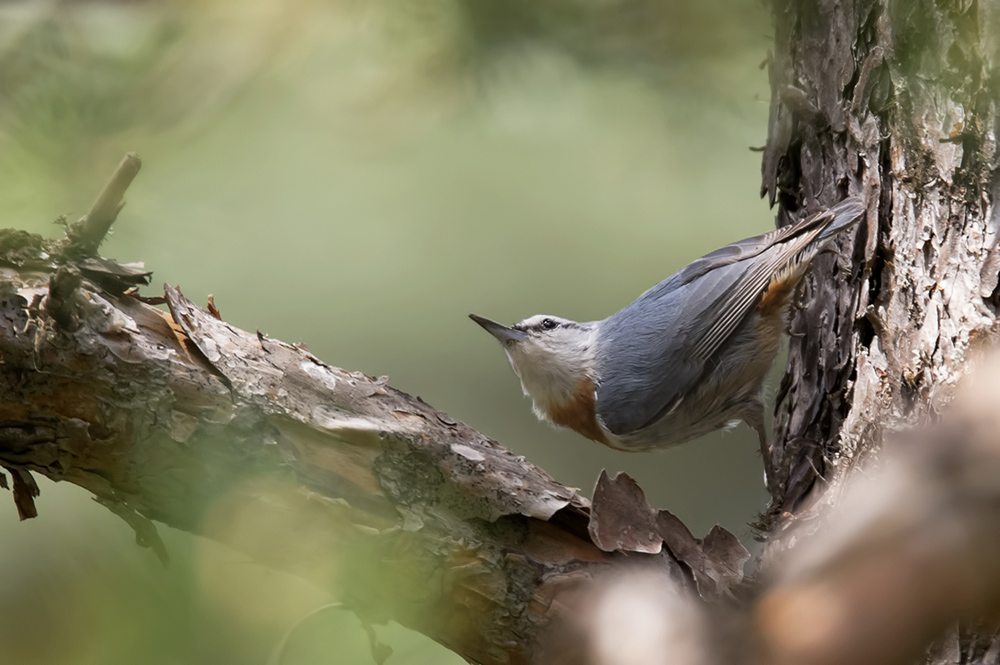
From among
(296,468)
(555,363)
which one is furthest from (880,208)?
(296,468)

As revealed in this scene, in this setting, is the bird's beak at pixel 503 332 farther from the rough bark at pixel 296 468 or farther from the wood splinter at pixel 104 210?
the wood splinter at pixel 104 210

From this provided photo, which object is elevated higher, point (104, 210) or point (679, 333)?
point (104, 210)

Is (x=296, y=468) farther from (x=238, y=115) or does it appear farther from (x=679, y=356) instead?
(x=679, y=356)

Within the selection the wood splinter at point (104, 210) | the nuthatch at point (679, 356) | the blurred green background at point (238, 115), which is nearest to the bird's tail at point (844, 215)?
the nuthatch at point (679, 356)

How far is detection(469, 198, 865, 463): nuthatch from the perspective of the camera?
1964mm

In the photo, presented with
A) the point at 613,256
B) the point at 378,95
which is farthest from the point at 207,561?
the point at 613,256

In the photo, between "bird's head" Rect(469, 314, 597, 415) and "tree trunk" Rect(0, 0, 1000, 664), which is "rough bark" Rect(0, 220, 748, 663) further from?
"bird's head" Rect(469, 314, 597, 415)

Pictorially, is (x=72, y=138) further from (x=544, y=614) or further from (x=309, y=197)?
(x=309, y=197)

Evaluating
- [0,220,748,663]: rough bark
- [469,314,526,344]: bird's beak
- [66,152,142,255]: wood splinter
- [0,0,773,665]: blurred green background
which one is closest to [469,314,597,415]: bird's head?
[469,314,526,344]: bird's beak

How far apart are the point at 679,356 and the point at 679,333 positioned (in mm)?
61

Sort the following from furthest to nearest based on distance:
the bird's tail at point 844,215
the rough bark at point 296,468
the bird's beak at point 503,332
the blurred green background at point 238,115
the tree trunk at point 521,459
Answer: the bird's beak at point 503,332 → the bird's tail at point 844,215 → the rough bark at point 296,468 → the tree trunk at point 521,459 → the blurred green background at point 238,115

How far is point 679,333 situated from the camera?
2025 mm

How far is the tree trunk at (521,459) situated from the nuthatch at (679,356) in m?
0.39

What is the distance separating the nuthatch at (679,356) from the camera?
6.44 ft
